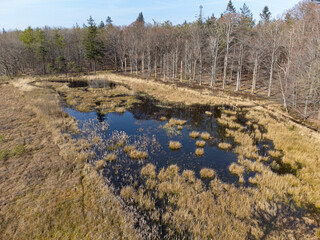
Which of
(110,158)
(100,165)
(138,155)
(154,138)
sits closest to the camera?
(100,165)

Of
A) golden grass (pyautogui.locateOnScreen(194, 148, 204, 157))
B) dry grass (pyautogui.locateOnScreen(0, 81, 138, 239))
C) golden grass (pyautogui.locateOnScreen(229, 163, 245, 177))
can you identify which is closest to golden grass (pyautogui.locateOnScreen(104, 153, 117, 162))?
dry grass (pyautogui.locateOnScreen(0, 81, 138, 239))

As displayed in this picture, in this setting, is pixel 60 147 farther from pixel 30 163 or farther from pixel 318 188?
pixel 318 188

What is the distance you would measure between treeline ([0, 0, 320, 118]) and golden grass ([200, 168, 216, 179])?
15464 millimetres

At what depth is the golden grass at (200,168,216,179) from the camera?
8.74 metres

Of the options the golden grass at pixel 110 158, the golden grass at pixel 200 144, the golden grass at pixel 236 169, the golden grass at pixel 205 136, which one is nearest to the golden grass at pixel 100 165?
the golden grass at pixel 110 158

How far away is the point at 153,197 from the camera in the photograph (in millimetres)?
7258

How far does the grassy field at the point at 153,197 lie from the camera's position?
564 centimetres

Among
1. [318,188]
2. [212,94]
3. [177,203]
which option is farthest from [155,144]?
[212,94]

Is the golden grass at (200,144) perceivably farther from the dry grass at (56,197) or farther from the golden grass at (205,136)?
the dry grass at (56,197)

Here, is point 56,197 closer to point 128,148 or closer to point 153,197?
point 153,197

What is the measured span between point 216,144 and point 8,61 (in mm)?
71725

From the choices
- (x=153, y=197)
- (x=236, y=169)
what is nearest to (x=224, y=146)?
(x=236, y=169)

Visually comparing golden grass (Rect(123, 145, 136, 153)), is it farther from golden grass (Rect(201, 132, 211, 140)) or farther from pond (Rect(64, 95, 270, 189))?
golden grass (Rect(201, 132, 211, 140))

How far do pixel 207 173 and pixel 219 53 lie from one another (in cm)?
3980
